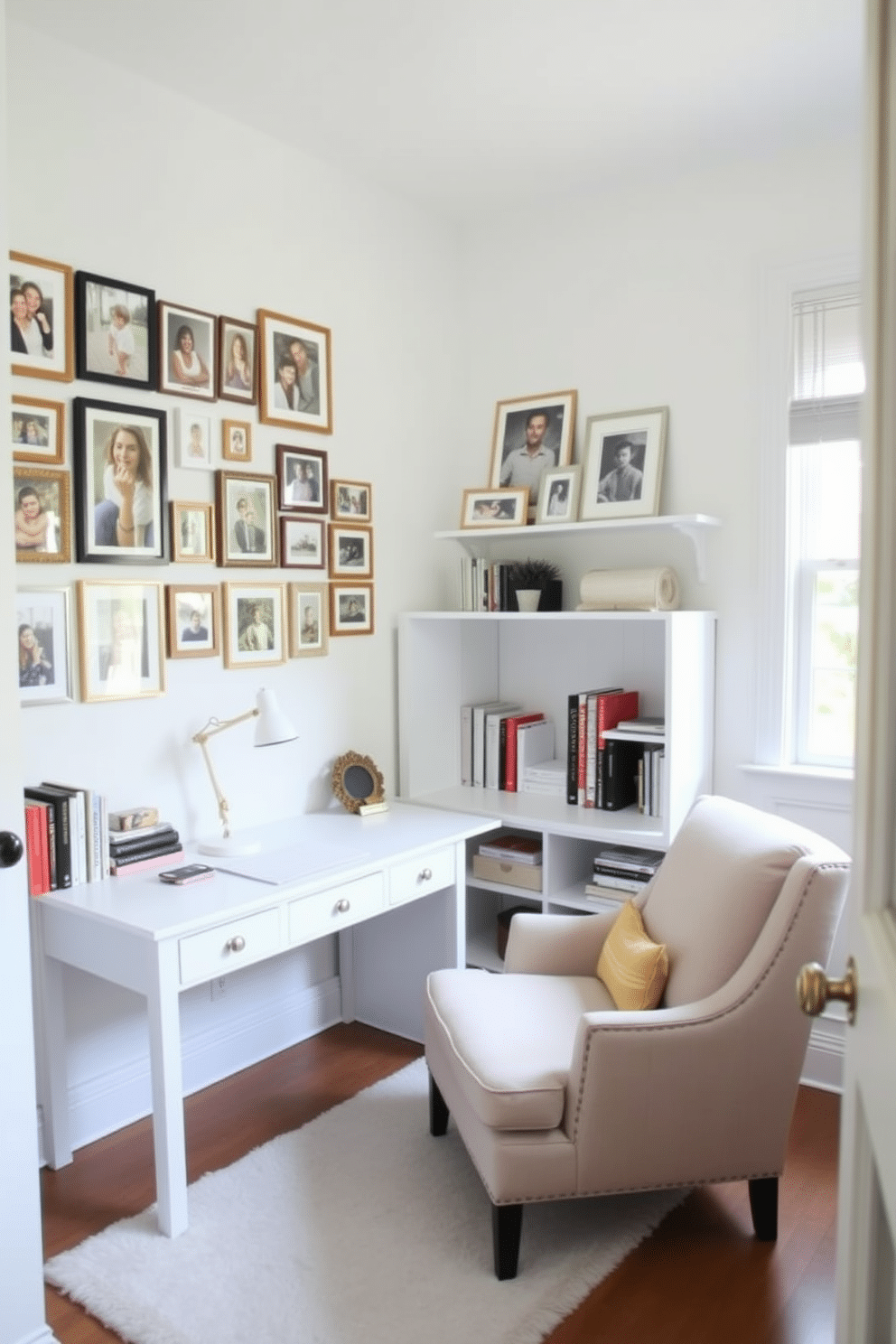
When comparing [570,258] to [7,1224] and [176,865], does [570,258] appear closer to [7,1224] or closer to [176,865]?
[176,865]

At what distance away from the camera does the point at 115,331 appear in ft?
8.30

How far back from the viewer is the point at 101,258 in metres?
2.50

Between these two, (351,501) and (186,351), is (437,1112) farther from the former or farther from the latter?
(186,351)

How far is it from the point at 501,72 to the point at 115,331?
1191 millimetres

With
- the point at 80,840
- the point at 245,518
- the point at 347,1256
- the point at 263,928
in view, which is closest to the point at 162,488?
the point at 245,518

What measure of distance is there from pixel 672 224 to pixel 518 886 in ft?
7.11

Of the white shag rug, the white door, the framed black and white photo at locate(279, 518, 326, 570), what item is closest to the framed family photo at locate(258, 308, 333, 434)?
the framed black and white photo at locate(279, 518, 326, 570)

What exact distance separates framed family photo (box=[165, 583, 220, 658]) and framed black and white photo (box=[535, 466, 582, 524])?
1.16 metres

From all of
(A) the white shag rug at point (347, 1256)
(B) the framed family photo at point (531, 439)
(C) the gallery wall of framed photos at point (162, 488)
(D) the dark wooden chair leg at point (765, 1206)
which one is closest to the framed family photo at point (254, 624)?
(C) the gallery wall of framed photos at point (162, 488)

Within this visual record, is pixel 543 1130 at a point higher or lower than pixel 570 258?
lower

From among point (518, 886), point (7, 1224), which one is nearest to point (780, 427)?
point (518, 886)

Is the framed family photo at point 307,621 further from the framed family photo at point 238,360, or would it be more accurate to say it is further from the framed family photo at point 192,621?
the framed family photo at point 238,360

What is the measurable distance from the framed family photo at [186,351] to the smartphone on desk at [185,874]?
1261 mm

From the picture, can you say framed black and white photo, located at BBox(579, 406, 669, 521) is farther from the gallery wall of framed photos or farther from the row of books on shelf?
the row of books on shelf
